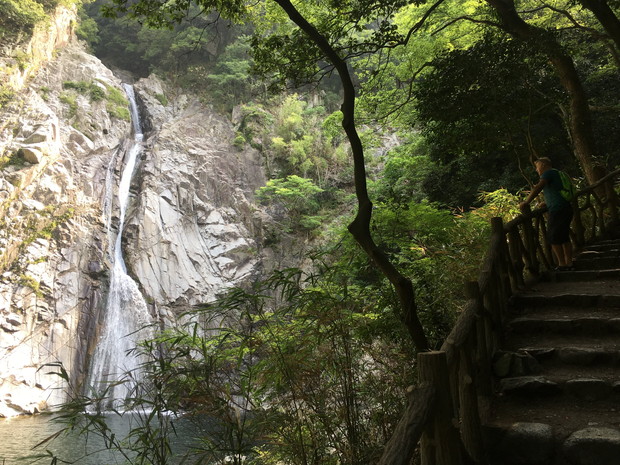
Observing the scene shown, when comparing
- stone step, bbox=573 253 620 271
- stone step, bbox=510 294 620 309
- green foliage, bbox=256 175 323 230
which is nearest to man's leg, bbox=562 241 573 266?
stone step, bbox=573 253 620 271

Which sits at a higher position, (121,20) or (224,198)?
(121,20)

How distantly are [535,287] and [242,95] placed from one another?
22.3m

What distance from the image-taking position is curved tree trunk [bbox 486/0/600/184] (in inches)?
252

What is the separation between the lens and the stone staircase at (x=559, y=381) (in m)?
2.31

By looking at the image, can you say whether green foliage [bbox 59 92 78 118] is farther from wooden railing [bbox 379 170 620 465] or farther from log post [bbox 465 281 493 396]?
log post [bbox 465 281 493 396]

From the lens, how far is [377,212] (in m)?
6.96

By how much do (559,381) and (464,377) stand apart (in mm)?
900

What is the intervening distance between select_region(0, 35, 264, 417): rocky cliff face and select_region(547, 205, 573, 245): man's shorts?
11.9m

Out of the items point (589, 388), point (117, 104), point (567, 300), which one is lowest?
point (589, 388)

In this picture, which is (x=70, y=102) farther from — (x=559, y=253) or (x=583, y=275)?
(x=583, y=275)

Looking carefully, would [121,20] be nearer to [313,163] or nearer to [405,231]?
[313,163]

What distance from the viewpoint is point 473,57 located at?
240 inches

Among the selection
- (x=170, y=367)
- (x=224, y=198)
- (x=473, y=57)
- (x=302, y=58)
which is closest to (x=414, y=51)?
(x=473, y=57)

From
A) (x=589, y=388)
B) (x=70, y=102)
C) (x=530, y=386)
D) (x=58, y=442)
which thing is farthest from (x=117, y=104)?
(x=589, y=388)
